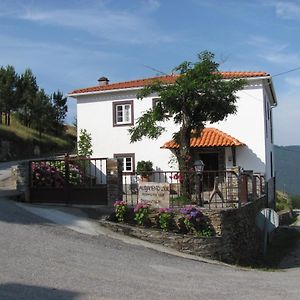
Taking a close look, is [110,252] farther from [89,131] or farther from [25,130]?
[25,130]

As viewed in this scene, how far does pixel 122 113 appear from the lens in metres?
28.3

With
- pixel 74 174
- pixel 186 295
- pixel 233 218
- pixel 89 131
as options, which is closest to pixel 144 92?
pixel 74 174

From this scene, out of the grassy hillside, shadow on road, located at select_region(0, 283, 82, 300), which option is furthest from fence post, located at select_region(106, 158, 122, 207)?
the grassy hillside

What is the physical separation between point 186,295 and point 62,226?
203 inches

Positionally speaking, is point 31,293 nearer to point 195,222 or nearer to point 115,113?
point 195,222

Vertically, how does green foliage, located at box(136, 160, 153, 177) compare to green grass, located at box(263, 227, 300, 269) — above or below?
above

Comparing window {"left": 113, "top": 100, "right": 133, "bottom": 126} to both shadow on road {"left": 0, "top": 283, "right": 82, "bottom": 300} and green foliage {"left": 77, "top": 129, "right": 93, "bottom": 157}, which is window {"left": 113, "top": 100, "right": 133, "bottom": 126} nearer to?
green foliage {"left": 77, "top": 129, "right": 93, "bottom": 157}

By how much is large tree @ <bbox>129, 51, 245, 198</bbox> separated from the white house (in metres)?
7.05

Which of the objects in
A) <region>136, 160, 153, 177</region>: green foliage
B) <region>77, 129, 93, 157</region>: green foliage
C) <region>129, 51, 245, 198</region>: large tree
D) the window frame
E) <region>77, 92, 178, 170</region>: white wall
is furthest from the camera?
<region>77, 129, 93, 157</region>: green foliage

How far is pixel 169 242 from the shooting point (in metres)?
12.6

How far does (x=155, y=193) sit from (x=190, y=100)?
166 inches

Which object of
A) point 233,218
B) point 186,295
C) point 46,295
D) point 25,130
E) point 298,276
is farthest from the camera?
point 25,130

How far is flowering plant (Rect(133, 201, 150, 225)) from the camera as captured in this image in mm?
13172

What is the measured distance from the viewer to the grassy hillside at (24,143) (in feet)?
130
